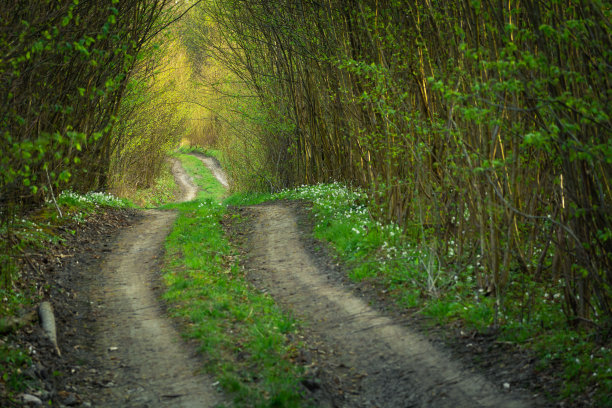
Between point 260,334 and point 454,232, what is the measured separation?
11.7 ft

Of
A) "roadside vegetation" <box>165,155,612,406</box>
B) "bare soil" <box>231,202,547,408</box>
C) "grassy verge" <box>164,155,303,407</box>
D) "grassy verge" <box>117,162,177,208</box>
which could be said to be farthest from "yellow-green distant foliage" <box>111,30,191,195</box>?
"bare soil" <box>231,202,547,408</box>

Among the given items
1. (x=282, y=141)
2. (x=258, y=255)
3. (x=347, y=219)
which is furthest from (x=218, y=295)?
(x=282, y=141)

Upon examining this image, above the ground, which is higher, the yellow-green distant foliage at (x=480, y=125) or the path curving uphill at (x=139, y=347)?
the yellow-green distant foliage at (x=480, y=125)

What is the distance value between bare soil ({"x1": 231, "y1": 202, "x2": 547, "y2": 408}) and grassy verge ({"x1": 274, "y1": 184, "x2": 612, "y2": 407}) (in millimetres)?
329

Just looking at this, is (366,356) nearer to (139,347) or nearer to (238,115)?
(139,347)

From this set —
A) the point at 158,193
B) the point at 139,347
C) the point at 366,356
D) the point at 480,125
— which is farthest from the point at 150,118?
the point at 366,356

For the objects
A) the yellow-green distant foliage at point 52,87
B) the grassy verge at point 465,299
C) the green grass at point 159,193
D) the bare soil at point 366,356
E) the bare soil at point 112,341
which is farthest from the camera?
the green grass at point 159,193

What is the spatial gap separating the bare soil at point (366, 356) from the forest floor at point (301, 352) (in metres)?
0.01

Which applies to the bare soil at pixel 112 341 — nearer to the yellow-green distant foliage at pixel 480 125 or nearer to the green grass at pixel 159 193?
the yellow-green distant foliage at pixel 480 125

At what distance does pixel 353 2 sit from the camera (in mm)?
11258

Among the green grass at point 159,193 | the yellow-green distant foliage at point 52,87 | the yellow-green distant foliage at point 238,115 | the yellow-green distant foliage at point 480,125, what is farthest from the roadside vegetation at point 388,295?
the green grass at point 159,193

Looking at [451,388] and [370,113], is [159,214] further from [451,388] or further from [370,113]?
[451,388]

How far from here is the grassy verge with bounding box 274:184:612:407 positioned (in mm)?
5137

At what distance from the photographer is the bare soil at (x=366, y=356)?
5242mm
